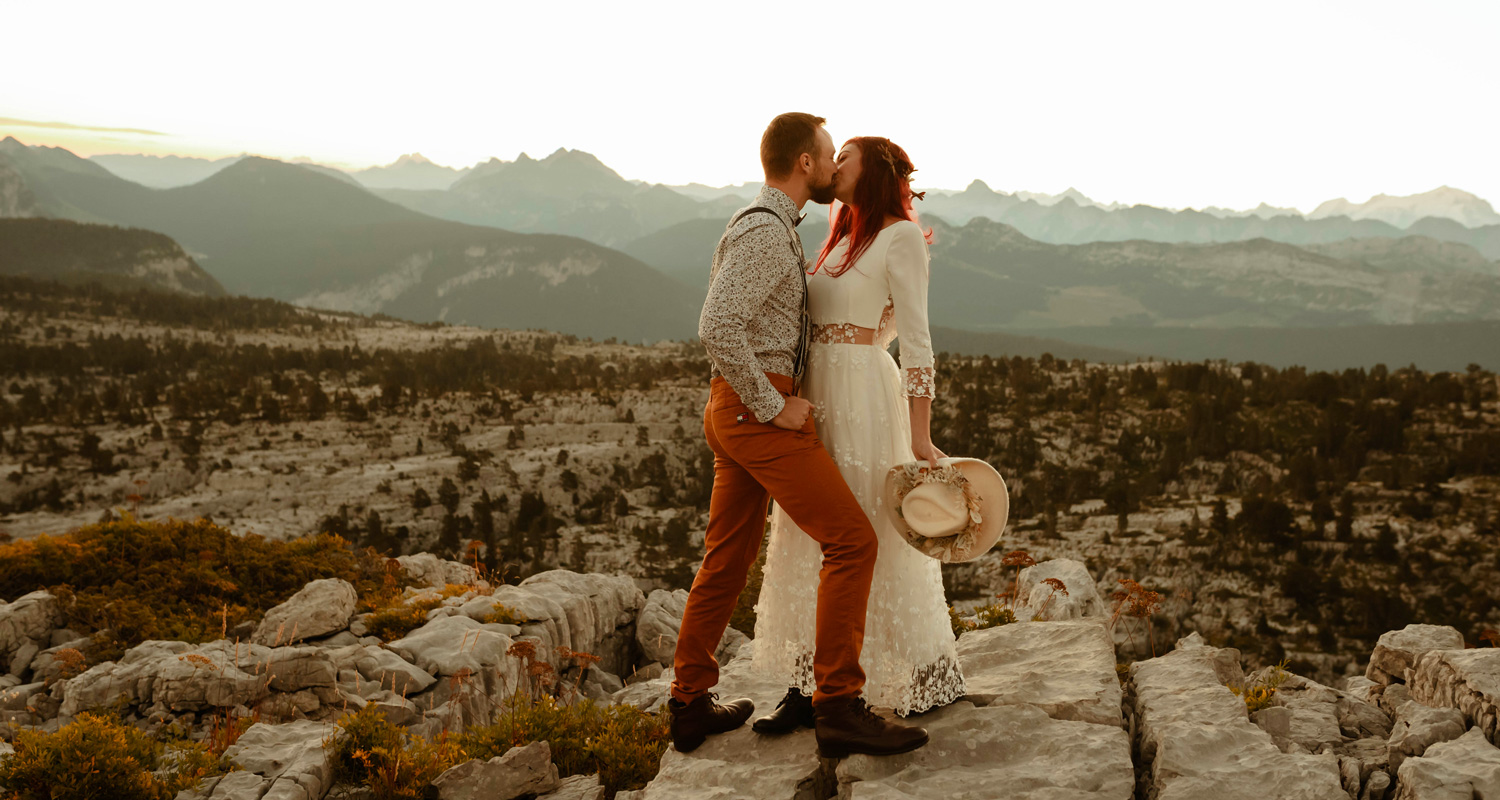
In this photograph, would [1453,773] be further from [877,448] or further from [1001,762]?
[877,448]

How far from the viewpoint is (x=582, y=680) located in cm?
941

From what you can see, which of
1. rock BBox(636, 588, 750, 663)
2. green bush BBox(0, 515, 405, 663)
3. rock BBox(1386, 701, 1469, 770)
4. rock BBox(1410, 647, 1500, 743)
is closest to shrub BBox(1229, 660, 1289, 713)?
rock BBox(1386, 701, 1469, 770)

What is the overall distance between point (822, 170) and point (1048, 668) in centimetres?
342

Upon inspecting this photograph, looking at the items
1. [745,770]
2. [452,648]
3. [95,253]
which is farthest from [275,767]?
[95,253]

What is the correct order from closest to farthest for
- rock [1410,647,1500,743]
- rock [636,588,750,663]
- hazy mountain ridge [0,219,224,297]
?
1. rock [1410,647,1500,743]
2. rock [636,588,750,663]
3. hazy mountain ridge [0,219,224,297]

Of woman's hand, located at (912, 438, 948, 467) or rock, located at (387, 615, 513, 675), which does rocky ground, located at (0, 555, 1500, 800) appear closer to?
rock, located at (387, 615, 513, 675)

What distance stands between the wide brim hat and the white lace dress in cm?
18

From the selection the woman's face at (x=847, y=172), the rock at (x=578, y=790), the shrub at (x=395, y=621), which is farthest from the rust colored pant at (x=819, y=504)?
the shrub at (x=395, y=621)

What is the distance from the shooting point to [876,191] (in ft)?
13.3

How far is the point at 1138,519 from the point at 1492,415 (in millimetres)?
10784

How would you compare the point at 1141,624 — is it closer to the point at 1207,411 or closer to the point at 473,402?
the point at 1207,411

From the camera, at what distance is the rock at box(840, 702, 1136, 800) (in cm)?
386

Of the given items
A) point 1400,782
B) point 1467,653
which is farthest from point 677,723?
point 1467,653

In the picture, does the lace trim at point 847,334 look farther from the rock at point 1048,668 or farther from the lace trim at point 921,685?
the rock at point 1048,668
